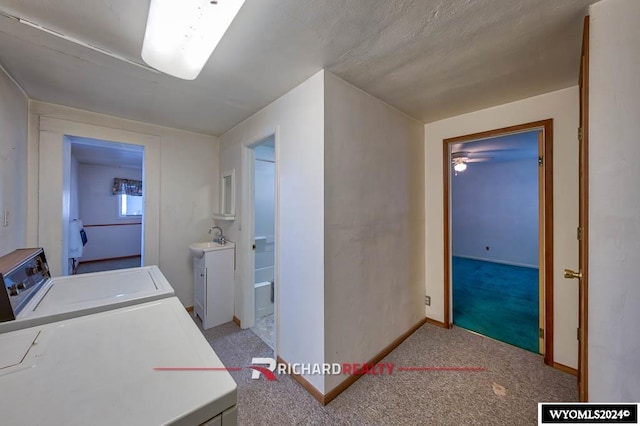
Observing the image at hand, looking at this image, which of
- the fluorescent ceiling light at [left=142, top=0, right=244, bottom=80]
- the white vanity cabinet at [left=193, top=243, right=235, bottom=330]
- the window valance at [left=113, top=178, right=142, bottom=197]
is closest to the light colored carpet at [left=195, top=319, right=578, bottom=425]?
the white vanity cabinet at [left=193, top=243, right=235, bottom=330]

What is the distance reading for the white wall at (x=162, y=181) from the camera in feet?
6.97

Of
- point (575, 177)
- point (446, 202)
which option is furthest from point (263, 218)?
point (575, 177)

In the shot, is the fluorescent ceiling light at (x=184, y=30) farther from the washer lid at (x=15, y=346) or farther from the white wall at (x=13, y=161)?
the white wall at (x=13, y=161)

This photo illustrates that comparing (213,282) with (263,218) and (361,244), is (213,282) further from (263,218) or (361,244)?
(361,244)

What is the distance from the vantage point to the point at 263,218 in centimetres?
336

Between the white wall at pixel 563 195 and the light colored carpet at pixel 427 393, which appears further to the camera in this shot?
the white wall at pixel 563 195

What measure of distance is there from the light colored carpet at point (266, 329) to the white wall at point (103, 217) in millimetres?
5455

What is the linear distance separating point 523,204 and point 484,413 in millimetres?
5317

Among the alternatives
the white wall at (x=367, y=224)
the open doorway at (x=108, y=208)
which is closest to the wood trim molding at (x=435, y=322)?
the white wall at (x=367, y=224)

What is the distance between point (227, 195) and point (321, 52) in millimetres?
2118

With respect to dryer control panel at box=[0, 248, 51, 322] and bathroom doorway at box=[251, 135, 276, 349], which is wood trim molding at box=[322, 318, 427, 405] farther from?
dryer control panel at box=[0, 248, 51, 322]

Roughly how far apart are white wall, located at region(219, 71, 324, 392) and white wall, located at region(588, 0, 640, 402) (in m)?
1.34

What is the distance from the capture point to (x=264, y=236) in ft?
10.9

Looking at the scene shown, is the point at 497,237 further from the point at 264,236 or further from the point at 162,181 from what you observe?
the point at 162,181
